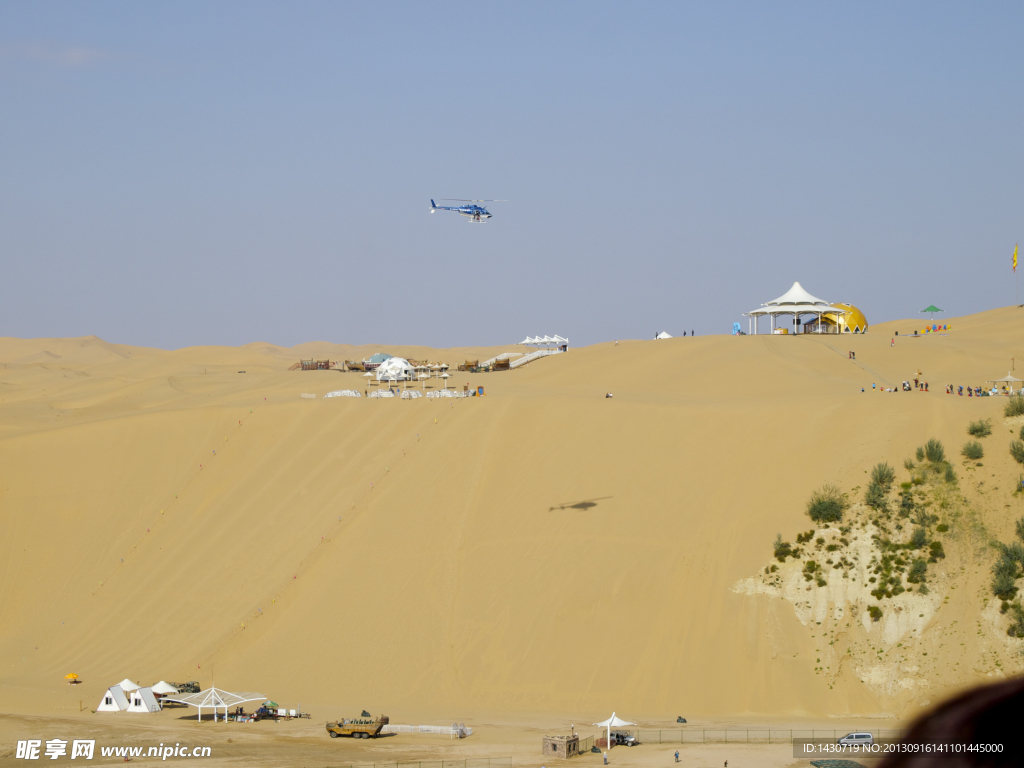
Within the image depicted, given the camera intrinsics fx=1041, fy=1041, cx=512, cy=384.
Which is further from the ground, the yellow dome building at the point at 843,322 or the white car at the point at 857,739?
the yellow dome building at the point at 843,322

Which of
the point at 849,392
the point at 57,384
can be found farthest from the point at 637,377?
the point at 57,384

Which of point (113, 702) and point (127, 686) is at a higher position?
point (127, 686)

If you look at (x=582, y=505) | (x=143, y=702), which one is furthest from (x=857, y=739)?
(x=143, y=702)

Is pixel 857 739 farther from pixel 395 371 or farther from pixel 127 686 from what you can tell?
pixel 395 371

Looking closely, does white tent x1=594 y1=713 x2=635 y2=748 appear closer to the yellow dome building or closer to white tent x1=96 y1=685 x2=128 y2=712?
white tent x1=96 y1=685 x2=128 y2=712

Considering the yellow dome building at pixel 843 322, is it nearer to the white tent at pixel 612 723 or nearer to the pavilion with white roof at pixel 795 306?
the pavilion with white roof at pixel 795 306

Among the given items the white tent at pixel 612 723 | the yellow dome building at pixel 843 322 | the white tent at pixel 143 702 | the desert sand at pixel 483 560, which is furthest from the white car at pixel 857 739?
the yellow dome building at pixel 843 322
